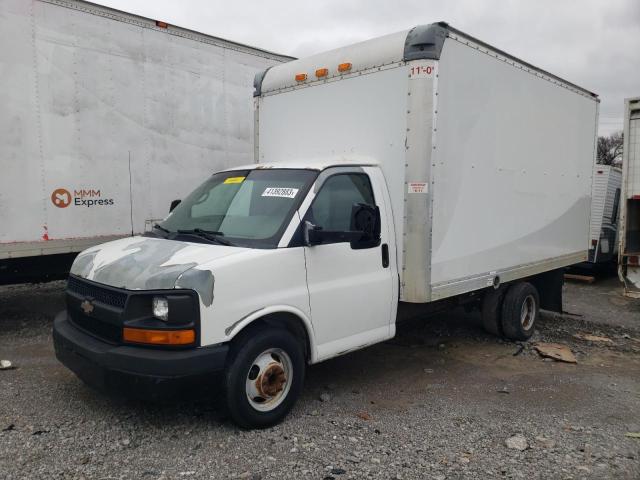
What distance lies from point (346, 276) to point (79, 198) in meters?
3.69

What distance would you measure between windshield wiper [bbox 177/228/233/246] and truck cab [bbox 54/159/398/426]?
12 mm

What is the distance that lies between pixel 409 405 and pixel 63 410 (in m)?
2.85

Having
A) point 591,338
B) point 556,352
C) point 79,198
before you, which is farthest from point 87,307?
point 591,338

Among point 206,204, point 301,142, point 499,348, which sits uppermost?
point 301,142

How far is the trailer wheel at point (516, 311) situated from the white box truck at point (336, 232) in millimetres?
27

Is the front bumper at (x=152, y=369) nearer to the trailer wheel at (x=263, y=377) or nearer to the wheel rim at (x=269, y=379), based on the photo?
the trailer wheel at (x=263, y=377)

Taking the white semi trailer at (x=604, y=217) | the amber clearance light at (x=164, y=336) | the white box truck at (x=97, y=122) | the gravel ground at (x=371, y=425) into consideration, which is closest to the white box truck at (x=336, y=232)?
the amber clearance light at (x=164, y=336)

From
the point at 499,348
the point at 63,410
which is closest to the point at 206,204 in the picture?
the point at 63,410

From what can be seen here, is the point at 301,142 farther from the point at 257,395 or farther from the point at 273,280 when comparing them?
the point at 257,395

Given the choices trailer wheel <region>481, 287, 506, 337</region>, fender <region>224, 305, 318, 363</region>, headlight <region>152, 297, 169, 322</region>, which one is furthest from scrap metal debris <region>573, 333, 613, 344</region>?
headlight <region>152, 297, 169, 322</region>

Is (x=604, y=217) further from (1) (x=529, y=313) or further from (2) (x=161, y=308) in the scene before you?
(2) (x=161, y=308)

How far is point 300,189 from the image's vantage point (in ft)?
14.6

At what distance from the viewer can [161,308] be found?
145 inches

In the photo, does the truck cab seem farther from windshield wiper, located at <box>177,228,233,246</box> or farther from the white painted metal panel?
the white painted metal panel
